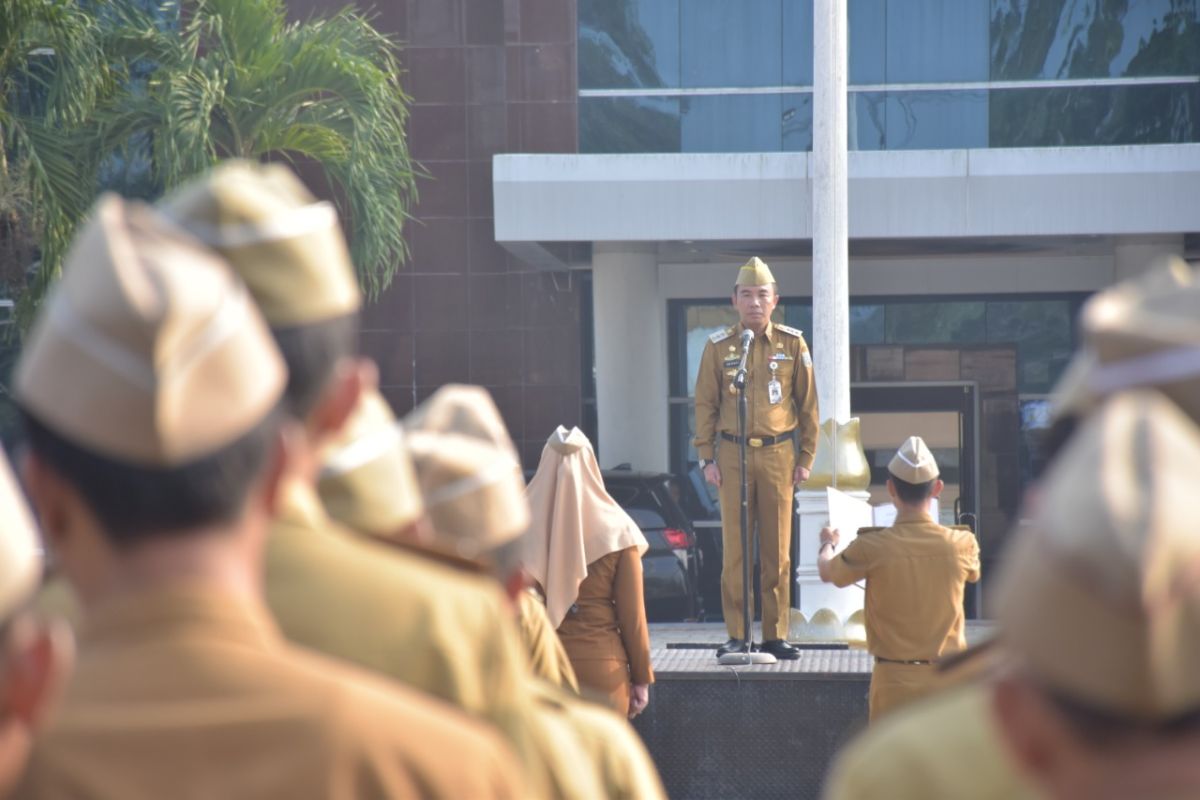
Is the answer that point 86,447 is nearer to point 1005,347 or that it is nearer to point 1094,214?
point 1094,214

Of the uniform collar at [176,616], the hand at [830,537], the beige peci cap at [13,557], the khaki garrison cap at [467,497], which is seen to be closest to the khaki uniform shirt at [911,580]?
the hand at [830,537]

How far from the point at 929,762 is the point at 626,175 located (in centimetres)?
1310

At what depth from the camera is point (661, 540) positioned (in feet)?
45.6

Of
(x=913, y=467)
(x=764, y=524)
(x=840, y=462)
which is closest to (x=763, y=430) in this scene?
(x=764, y=524)

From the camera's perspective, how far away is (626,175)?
1478cm

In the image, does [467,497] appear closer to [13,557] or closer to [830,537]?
[13,557]

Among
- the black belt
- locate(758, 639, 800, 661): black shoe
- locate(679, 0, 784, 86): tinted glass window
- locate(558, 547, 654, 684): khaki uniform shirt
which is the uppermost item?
locate(679, 0, 784, 86): tinted glass window

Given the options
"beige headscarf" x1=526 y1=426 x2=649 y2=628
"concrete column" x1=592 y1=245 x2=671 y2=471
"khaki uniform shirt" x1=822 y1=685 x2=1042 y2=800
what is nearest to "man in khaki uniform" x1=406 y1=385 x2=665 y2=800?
"khaki uniform shirt" x1=822 y1=685 x2=1042 y2=800

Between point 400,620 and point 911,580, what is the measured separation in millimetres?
4844

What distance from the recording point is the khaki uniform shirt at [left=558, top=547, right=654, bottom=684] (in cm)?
684

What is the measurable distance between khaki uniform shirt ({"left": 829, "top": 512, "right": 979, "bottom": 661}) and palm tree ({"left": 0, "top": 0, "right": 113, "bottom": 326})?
6.68 meters

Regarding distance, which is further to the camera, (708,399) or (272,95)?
(272,95)

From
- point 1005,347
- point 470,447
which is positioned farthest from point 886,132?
point 470,447

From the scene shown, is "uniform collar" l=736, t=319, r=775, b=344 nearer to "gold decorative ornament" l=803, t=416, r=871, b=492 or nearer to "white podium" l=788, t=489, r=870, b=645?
"white podium" l=788, t=489, r=870, b=645
